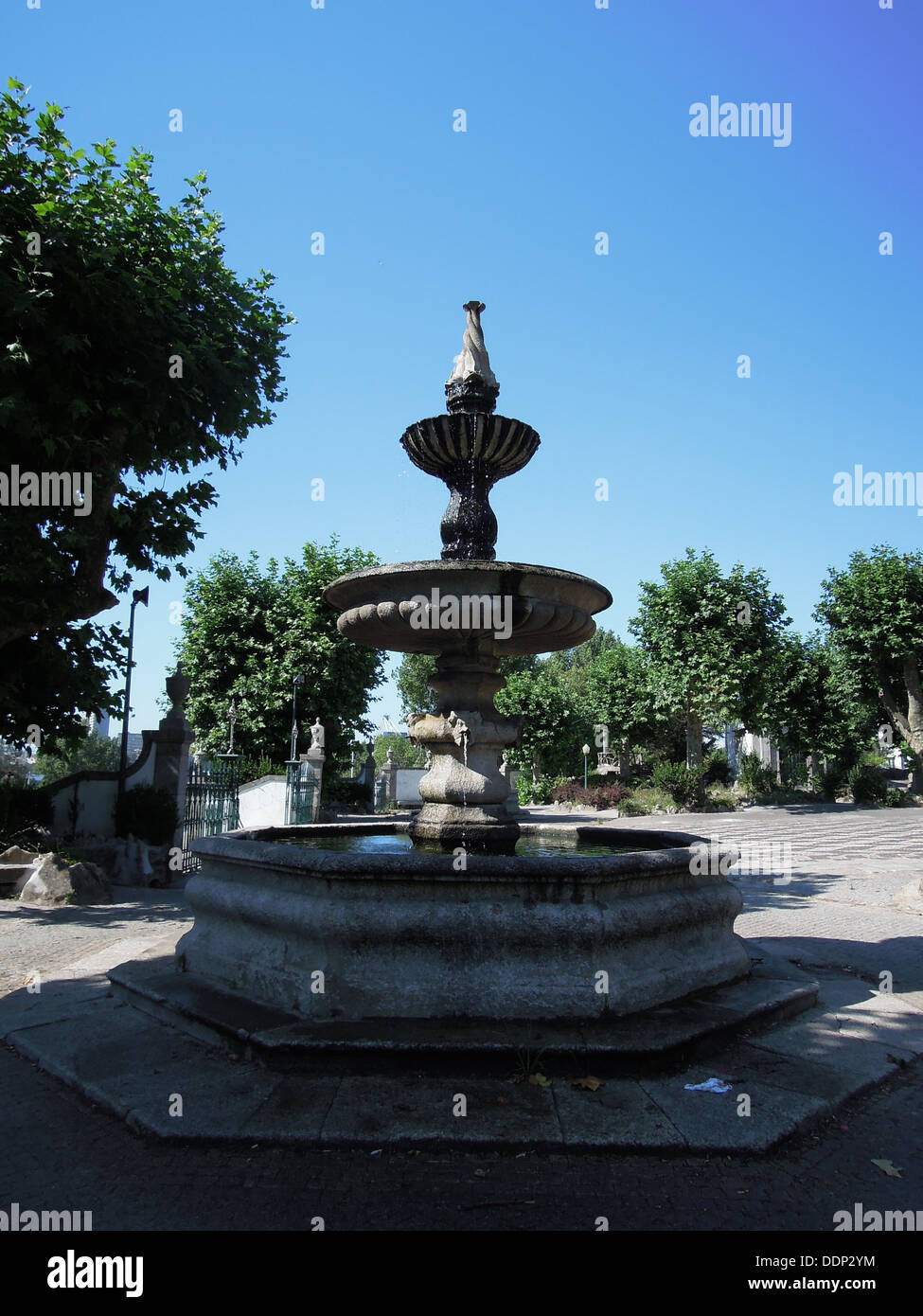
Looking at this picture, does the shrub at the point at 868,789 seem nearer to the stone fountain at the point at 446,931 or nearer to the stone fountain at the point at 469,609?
the stone fountain at the point at 469,609

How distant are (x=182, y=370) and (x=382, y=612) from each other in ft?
20.7

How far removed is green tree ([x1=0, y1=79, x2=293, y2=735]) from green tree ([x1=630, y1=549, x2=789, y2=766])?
22.4 m

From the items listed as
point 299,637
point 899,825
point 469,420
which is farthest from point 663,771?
point 469,420

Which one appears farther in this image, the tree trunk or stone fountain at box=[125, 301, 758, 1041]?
the tree trunk

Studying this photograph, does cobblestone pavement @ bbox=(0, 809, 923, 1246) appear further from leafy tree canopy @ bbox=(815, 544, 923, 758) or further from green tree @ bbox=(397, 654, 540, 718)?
green tree @ bbox=(397, 654, 540, 718)

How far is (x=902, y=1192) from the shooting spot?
2680 mm

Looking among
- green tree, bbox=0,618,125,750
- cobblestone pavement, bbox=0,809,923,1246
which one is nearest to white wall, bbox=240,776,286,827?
green tree, bbox=0,618,125,750

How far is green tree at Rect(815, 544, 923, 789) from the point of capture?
31453mm

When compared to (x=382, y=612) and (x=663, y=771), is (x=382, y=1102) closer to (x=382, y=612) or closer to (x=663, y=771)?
(x=382, y=612)

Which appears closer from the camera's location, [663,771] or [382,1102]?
[382,1102]

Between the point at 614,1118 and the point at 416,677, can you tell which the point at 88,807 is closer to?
the point at 614,1118

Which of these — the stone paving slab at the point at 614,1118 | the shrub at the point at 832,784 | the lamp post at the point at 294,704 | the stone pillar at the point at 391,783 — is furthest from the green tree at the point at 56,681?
the shrub at the point at 832,784

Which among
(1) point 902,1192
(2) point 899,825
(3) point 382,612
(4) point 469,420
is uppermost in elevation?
(4) point 469,420

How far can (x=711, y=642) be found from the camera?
97.1ft
